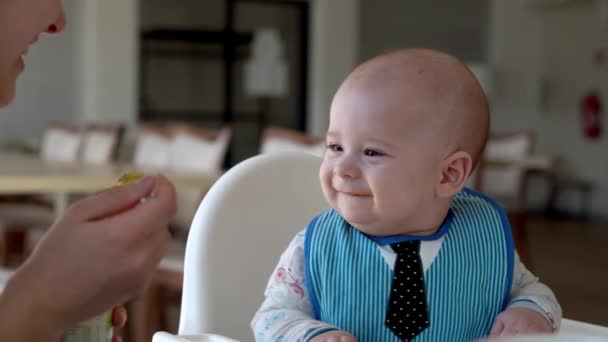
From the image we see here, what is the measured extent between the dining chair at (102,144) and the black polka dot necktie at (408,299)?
13.5 feet

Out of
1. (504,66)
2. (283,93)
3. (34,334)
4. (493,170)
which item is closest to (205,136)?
(493,170)

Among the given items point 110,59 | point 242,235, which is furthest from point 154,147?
point 110,59

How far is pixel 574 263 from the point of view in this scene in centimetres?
608

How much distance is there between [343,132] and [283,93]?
979 cm

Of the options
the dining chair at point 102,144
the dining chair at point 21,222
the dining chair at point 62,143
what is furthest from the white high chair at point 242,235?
the dining chair at point 62,143

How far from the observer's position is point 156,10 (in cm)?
1041

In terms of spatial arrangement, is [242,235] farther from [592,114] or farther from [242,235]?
[592,114]

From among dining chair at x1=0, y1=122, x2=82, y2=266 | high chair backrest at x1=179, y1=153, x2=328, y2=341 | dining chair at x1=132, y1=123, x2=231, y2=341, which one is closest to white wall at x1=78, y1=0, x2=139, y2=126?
dining chair at x1=0, y1=122, x2=82, y2=266

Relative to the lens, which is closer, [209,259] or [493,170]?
[209,259]

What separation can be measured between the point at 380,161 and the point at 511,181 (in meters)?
4.71

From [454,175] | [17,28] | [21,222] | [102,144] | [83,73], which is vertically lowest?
[21,222]

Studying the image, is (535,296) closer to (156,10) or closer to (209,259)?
(209,259)

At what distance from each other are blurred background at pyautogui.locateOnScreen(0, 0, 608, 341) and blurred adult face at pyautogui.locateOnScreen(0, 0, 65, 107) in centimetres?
765

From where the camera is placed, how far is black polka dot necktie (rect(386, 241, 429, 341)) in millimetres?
903
